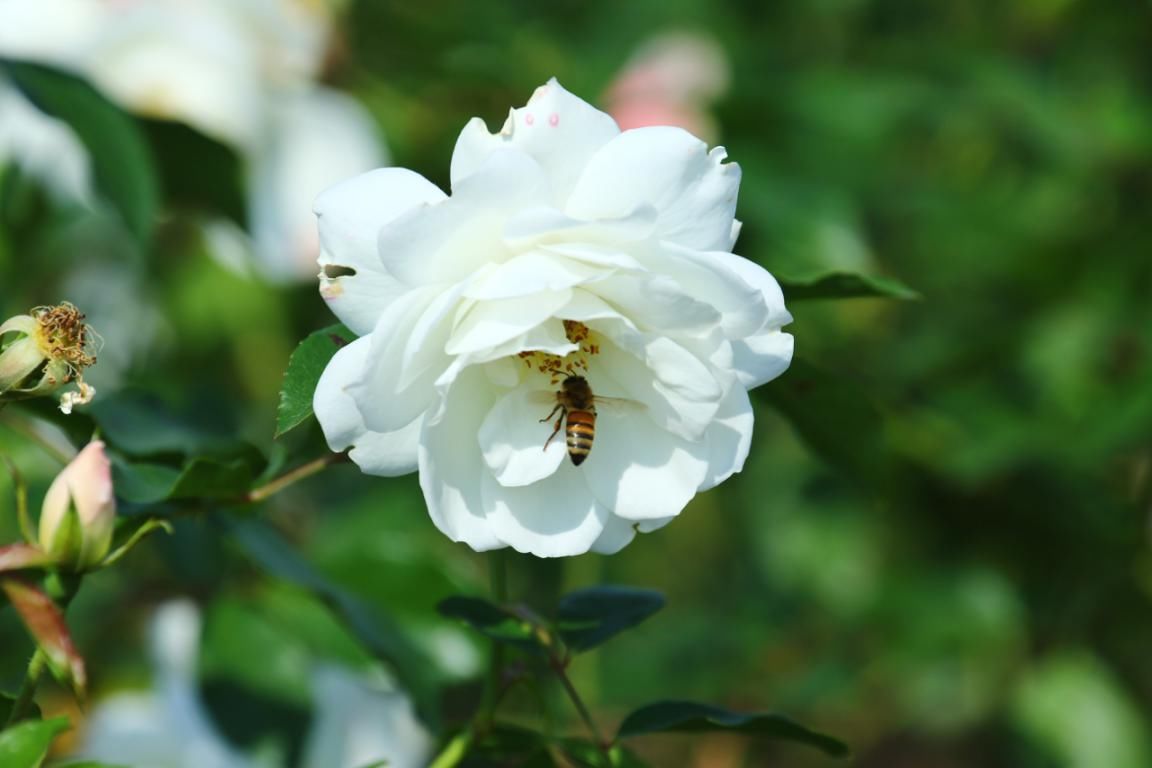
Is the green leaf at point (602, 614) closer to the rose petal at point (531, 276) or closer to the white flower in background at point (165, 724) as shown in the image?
the rose petal at point (531, 276)

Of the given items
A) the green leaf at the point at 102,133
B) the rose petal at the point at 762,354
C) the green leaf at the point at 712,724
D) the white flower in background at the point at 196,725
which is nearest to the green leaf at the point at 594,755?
the green leaf at the point at 712,724

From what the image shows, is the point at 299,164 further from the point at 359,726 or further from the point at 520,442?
the point at 520,442

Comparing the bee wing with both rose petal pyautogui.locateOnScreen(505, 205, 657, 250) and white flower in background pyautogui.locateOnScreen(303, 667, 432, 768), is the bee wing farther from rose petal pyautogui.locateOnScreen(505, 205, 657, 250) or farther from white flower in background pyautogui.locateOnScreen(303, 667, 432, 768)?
white flower in background pyautogui.locateOnScreen(303, 667, 432, 768)

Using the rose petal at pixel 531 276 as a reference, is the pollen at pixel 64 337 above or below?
below

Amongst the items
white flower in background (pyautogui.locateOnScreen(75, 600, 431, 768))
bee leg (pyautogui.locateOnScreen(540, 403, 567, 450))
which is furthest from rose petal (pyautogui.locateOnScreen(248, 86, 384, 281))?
bee leg (pyautogui.locateOnScreen(540, 403, 567, 450))

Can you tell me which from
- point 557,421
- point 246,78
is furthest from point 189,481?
point 246,78

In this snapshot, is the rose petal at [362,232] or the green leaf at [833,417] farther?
the green leaf at [833,417]
